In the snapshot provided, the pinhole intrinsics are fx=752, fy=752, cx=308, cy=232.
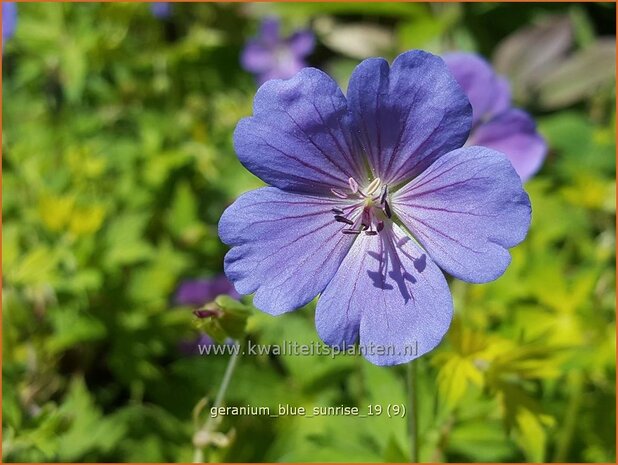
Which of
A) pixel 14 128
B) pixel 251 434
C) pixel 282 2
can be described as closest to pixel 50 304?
pixel 251 434

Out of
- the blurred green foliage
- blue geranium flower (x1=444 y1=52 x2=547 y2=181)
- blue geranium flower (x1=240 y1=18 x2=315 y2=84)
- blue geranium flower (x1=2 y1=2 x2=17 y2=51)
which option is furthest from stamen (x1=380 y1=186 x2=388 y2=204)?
blue geranium flower (x1=240 y1=18 x2=315 y2=84)

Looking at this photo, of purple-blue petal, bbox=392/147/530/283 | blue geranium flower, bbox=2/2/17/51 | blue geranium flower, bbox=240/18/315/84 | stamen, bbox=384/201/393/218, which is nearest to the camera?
purple-blue petal, bbox=392/147/530/283

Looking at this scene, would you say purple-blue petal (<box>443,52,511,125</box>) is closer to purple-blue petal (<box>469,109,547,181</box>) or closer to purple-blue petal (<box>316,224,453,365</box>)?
purple-blue petal (<box>469,109,547,181</box>)

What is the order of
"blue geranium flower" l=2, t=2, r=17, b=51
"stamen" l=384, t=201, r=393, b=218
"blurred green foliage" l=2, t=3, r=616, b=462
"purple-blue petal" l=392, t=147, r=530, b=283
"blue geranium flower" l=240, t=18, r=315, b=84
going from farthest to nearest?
"blue geranium flower" l=240, t=18, r=315, b=84 → "blue geranium flower" l=2, t=2, r=17, b=51 → "blurred green foliage" l=2, t=3, r=616, b=462 → "stamen" l=384, t=201, r=393, b=218 → "purple-blue petal" l=392, t=147, r=530, b=283

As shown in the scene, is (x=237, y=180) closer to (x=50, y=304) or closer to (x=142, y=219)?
(x=142, y=219)

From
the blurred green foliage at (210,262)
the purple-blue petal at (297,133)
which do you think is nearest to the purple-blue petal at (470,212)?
the purple-blue petal at (297,133)

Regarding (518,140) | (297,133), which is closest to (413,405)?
(297,133)
